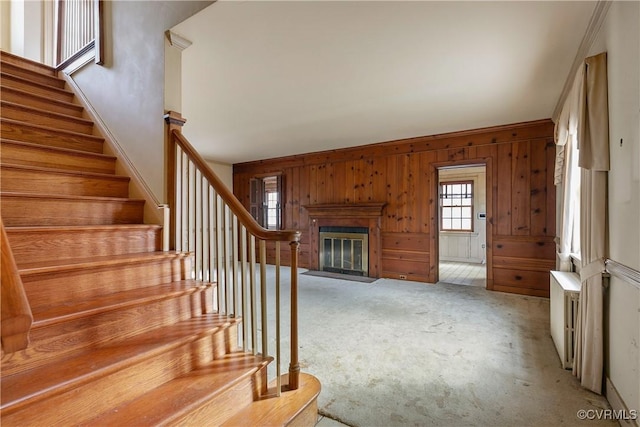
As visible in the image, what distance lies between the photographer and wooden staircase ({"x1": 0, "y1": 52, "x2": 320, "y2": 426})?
1190 millimetres

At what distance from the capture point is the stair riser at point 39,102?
2490 mm

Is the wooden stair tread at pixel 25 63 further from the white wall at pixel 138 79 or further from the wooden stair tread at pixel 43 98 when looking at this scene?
the white wall at pixel 138 79

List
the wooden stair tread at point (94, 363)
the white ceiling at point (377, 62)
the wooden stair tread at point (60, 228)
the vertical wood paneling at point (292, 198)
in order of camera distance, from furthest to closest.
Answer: the vertical wood paneling at point (292, 198)
the white ceiling at point (377, 62)
the wooden stair tread at point (60, 228)
the wooden stair tread at point (94, 363)

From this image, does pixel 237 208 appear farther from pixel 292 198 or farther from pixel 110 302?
pixel 292 198

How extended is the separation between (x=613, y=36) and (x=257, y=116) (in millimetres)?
3506

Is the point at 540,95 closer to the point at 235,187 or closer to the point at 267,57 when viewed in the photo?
the point at 267,57

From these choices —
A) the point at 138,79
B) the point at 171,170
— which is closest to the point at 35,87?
the point at 138,79

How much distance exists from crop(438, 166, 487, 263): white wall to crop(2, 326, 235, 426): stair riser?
6.85 metres

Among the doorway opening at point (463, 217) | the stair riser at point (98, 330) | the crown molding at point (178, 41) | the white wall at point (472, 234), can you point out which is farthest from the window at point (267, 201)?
the stair riser at point (98, 330)

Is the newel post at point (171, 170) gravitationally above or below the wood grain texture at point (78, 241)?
above

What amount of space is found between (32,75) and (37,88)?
27 centimetres

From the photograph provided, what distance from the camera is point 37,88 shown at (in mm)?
2793

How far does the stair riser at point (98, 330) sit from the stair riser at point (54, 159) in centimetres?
146

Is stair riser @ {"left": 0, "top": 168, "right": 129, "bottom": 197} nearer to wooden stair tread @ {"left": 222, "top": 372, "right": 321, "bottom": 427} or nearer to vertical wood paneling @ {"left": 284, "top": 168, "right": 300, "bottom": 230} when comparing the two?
wooden stair tread @ {"left": 222, "top": 372, "right": 321, "bottom": 427}
